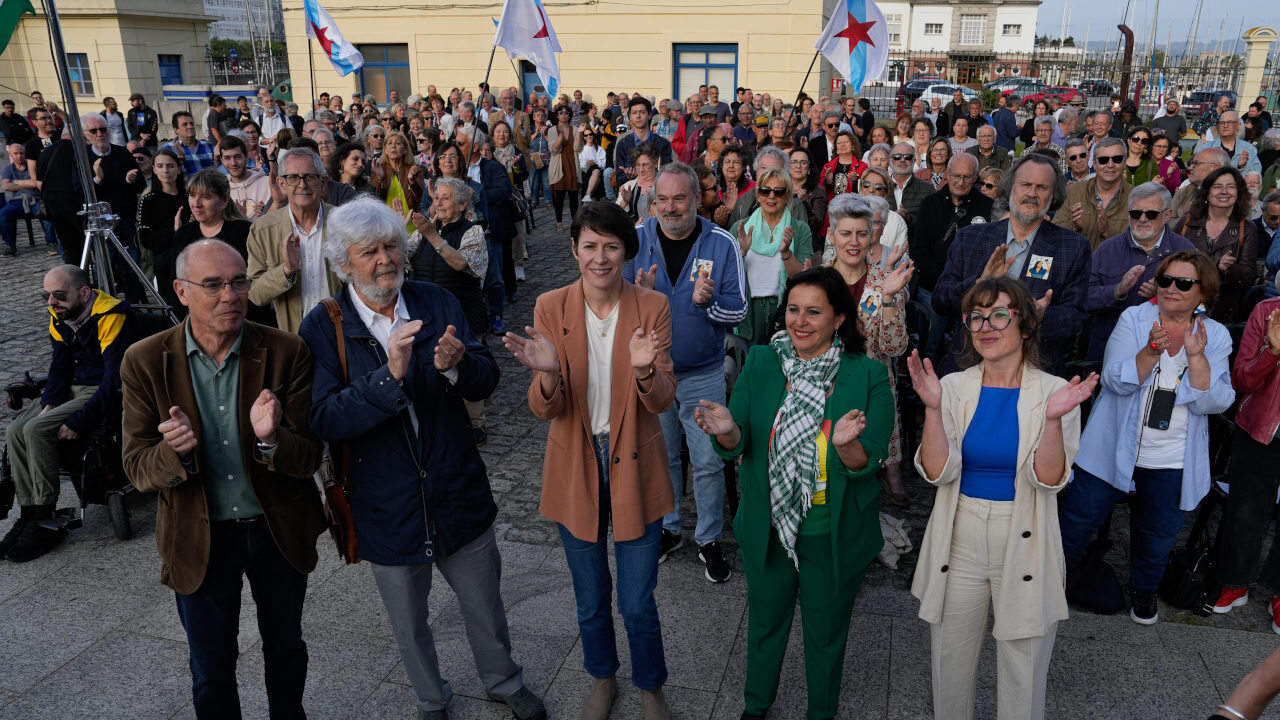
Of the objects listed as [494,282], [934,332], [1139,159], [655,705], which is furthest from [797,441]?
[1139,159]

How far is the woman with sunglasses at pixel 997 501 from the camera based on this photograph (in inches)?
126

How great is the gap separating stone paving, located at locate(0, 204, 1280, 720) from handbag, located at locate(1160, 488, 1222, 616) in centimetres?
9

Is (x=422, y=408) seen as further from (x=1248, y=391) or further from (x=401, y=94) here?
(x=401, y=94)

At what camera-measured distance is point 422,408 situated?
331 cm

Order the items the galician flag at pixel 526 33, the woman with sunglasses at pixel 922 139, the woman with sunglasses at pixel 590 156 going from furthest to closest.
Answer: the woman with sunglasses at pixel 590 156 < the woman with sunglasses at pixel 922 139 < the galician flag at pixel 526 33

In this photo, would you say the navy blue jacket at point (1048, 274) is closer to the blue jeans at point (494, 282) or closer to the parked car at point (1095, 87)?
the blue jeans at point (494, 282)

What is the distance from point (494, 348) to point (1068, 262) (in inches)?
215

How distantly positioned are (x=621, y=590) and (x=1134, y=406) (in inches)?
105

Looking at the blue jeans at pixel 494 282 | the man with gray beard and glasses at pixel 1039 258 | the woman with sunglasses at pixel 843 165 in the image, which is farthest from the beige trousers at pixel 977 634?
the woman with sunglasses at pixel 843 165

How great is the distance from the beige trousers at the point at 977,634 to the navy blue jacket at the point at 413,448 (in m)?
1.85

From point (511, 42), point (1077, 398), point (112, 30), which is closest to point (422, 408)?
point (1077, 398)

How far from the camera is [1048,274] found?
4879 mm


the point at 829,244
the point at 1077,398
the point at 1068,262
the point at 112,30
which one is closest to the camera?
the point at 1077,398

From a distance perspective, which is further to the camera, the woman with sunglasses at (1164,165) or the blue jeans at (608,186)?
the blue jeans at (608,186)
